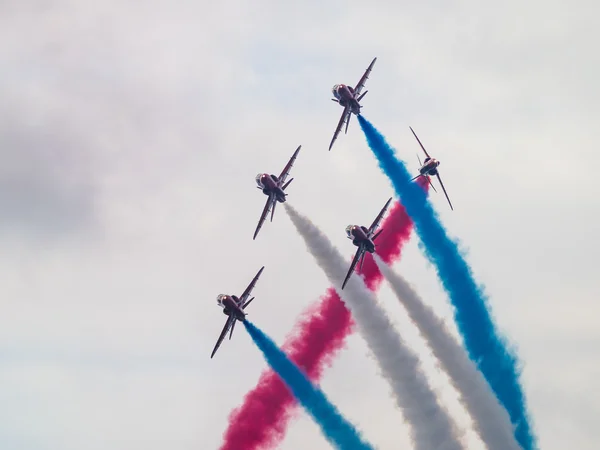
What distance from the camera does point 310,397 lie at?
112 metres

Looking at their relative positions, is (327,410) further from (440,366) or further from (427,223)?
(427,223)

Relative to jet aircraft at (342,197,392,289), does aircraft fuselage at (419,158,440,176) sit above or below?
above

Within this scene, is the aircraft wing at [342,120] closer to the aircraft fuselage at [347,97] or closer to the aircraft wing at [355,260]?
the aircraft fuselage at [347,97]

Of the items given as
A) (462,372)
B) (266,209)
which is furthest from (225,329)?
(462,372)

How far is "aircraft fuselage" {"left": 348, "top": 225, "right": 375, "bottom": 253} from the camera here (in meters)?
114

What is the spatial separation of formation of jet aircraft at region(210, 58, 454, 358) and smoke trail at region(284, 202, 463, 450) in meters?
2.37

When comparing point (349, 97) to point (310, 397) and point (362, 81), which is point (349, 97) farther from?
point (310, 397)

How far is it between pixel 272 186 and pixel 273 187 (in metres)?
0.14

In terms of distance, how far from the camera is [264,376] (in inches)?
4537

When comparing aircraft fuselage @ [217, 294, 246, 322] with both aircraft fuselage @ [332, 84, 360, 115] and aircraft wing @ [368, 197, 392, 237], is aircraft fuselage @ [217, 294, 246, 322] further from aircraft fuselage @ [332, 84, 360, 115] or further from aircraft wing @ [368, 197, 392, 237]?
aircraft fuselage @ [332, 84, 360, 115]

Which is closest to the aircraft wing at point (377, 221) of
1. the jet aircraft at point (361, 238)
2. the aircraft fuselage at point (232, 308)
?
the jet aircraft at point (361, 238)

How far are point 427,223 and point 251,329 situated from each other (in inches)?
866

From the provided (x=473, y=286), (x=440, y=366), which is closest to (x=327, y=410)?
(x=440, y=366)

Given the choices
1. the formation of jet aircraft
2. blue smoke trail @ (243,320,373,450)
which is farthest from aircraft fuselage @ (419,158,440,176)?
blue smoke trail @ (243,320,373,450)
